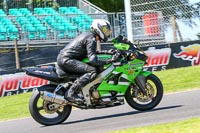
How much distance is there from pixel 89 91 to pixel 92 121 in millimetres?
556

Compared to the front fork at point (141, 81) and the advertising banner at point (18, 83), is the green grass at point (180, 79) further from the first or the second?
the advertising banner at point (18, 83)

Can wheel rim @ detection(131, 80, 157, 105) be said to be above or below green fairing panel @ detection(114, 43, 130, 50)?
below

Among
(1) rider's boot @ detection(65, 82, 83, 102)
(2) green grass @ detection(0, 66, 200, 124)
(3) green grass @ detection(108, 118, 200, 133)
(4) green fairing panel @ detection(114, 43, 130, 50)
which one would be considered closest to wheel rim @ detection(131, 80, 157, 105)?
(4) green fairing panel @ detection(114, 43, 130, 50)

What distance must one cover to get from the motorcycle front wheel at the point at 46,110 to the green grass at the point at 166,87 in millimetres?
2563

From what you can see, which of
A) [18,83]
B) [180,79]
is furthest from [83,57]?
[18,83]

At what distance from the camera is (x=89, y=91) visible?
10.1m

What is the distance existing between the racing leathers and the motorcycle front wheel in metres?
0.32

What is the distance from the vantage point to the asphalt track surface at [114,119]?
9.15 metres

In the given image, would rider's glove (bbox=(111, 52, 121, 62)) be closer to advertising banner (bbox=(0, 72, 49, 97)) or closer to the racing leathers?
the racing leathers

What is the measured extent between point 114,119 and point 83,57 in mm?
1274

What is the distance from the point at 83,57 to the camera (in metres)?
10.3

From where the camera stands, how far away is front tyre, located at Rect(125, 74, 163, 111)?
10.3 m

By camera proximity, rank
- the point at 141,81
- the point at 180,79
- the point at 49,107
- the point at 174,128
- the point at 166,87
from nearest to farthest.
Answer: the point at 174,128
the point at 49,107
the point at 141,81
the point at 166,87
the point at 180,79

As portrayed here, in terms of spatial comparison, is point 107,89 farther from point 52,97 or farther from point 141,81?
point 52,97
